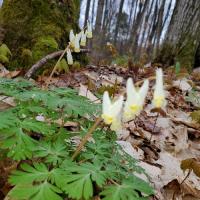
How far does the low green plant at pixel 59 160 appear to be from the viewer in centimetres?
143

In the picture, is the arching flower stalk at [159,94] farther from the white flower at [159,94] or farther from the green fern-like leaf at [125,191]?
the green fern-like leaf at [125,191]

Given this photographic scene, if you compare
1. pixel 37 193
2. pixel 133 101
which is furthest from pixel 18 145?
pixel 133 101

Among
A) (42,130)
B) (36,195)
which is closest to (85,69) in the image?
(42,130)

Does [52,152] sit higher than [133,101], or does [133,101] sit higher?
[133,101]

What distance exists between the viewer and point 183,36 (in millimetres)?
7918

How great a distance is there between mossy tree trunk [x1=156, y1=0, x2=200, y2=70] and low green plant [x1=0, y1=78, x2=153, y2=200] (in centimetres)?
608

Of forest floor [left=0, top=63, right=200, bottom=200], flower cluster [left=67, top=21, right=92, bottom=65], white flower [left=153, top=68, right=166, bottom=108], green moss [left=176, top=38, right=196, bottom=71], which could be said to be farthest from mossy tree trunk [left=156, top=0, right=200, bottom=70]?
white flower [left=153, top=68, right=166, bottom=108]

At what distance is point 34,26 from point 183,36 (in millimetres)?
4137

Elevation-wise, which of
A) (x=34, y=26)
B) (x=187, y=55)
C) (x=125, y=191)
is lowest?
(x=187, y=55)

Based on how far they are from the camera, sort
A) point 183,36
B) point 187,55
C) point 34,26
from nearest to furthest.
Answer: point 34,26 < point 183,36 < point 187,55

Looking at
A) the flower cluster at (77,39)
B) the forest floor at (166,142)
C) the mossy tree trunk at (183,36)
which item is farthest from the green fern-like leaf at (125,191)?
the mossy tree trunk at (183,36)

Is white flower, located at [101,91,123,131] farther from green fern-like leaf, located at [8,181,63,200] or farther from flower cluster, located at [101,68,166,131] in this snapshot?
green fern-like leaf, located at [8,181,63,200]

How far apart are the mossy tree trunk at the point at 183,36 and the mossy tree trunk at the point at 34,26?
3.19 metres

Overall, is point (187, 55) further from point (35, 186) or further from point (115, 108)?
point (35, 186)
